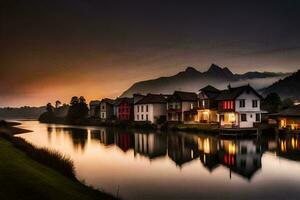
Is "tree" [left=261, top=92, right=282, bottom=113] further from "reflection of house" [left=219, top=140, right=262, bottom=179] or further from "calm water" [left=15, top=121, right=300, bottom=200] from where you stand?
"calm water" [left=15, top=121, right=300, bottom=200]

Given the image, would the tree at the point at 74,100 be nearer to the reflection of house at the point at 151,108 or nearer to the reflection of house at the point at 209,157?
the reflection of house at the point at 151,108

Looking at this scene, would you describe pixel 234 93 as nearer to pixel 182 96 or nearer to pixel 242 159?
pixel 182 96

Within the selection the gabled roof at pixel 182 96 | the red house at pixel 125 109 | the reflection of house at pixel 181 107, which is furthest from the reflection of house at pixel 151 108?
the red house at pixel 125 109

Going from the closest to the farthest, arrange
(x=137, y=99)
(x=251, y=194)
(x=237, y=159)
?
(x=251, y=194)
(x=237, y=159)
(x=137, y=99)

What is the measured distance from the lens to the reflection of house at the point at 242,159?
2674 cm

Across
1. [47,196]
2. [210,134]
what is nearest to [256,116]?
[210,134]

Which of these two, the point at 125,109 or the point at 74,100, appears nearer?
the point at 125,109

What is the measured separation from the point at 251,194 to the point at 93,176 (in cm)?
1315

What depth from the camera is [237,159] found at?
3225cm

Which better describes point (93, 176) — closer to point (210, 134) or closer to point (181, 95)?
point (210, 134)

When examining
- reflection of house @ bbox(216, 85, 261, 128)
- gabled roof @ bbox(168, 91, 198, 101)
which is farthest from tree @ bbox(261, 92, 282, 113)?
reflection of house @ bbox(216, 85, 261, 128)

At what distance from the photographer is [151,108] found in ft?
292

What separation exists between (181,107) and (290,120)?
30.4 m

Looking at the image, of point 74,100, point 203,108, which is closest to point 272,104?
point 203,108
